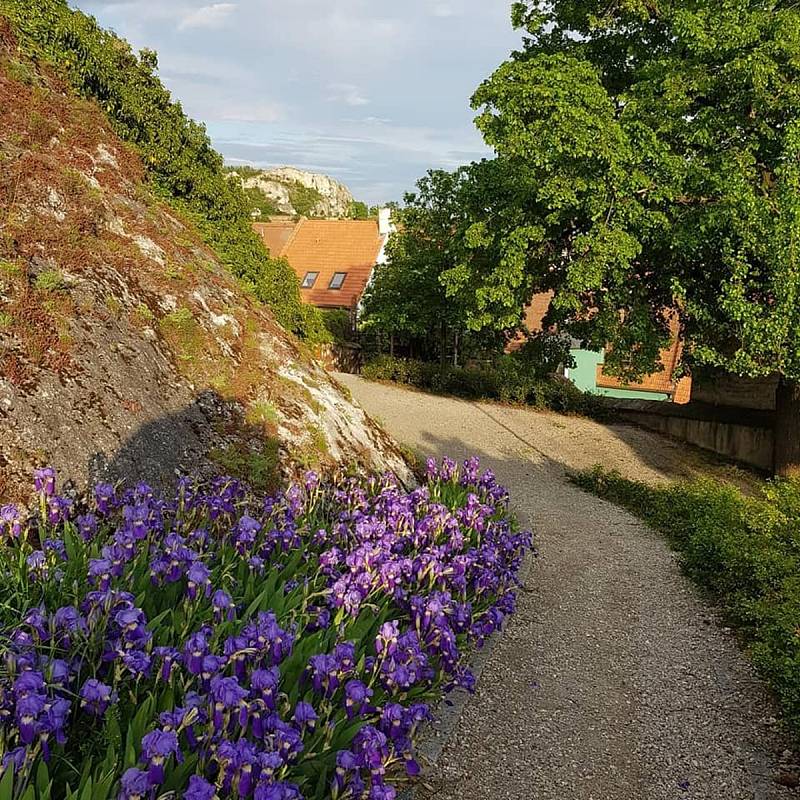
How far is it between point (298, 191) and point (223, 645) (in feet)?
408

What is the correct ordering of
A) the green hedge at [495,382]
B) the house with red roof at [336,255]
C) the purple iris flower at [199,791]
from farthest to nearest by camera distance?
the house with red roof at [336,255]
the green hedge at [495,382]
the purple iris flower at [199,791]

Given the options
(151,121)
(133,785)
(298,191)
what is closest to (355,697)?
(133,785)

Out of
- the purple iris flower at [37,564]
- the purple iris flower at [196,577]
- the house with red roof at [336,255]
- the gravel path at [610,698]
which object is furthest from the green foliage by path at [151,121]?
the house with red roof at [336,255]

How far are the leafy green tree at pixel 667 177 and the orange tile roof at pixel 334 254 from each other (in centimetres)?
Answer: 1993

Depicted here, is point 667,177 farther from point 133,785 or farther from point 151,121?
point 133,785

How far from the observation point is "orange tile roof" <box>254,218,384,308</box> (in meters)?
32.4

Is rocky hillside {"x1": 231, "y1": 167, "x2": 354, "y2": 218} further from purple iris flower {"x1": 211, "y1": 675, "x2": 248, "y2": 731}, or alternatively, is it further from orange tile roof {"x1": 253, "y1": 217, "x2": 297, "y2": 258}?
purple iris flower {"x1": 211, "y1": 675, "x2": 248, "y2": 731}

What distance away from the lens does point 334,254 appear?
1361 inches

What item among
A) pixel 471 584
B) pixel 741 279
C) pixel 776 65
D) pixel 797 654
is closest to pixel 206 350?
pixel 471 584

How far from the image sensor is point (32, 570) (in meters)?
2.82

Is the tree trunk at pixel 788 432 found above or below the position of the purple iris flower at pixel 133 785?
above

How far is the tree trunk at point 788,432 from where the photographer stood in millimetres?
12922

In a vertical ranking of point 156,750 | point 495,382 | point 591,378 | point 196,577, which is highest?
point 591,378

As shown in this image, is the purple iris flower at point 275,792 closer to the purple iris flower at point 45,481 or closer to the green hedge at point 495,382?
the purple iris flower at point 45,481
